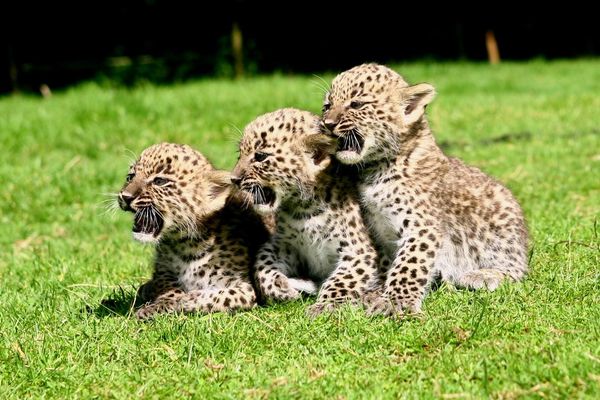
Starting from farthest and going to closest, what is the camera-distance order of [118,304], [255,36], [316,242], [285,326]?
[255,36], [118,304], [316,242], [285,326]

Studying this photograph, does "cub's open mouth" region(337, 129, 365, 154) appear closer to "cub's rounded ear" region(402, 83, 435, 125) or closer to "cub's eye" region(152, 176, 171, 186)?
"cub's rounded ear" region(402, 83, 435, 125)

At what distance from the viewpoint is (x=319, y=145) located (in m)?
6.96

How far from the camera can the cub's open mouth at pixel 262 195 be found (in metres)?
6.91

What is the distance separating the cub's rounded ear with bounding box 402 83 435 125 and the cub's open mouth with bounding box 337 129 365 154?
37cm

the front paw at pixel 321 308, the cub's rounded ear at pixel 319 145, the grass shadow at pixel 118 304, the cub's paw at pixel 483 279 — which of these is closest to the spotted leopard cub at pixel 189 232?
the grass shadow at pixel 118 304

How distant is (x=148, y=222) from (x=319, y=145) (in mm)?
1271

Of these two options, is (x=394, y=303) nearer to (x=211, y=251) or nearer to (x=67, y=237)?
(x=211, y=251)

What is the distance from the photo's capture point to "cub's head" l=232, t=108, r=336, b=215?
22.6ft

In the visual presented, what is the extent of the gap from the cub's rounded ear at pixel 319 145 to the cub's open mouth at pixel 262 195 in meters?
0.37

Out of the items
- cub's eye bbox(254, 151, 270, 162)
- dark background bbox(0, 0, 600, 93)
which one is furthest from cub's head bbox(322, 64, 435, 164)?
dark background bbox(0, 0, 600, 93)

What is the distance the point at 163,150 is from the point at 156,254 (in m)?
0.78

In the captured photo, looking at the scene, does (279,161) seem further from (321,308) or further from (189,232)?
(321,308)

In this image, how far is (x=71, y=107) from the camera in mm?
17094

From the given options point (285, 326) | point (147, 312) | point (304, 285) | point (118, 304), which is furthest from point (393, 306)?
point (118, 304)
